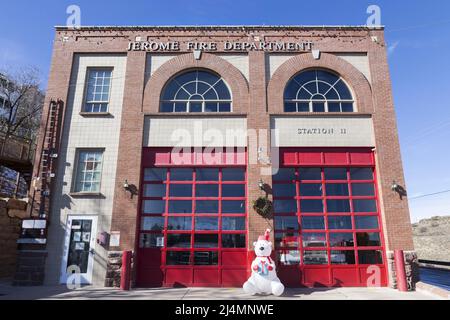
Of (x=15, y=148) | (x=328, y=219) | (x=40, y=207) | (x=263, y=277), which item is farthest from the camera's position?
(x=15, y=148)

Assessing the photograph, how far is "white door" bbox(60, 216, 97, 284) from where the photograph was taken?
36.2 feet

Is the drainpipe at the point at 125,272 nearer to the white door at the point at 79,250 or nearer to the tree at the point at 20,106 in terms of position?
the white door at the point at 79,250

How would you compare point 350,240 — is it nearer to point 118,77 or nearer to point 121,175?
point 121,175

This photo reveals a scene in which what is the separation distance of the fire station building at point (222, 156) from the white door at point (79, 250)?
5 centimetres

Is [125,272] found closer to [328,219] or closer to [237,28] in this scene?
[328,219]

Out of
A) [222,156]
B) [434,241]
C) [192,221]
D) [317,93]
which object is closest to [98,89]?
[222,156]

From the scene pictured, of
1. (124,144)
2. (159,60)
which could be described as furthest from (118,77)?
(124,144)

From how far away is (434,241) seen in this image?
38750mm

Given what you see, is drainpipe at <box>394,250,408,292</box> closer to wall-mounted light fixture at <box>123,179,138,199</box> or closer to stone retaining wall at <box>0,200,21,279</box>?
wall-mounted light fixture at <box>123,179,138,199</box>

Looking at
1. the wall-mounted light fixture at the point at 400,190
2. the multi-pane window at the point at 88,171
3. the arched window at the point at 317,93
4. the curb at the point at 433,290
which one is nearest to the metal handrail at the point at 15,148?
the multi-pane window at the point at 88,171

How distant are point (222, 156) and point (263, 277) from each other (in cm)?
463

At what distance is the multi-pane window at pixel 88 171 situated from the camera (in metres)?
12.0

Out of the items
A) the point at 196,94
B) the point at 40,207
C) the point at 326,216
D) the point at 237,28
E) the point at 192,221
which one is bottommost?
the point at 192,221

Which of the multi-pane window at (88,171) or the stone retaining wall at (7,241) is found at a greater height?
the multi-pane window at (88,171)
